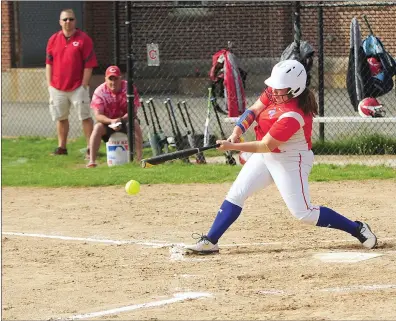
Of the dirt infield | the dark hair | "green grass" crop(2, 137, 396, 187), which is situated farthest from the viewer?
"green grass" crop(2, 137, 396, 187)

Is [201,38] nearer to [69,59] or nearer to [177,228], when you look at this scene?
[69,59]

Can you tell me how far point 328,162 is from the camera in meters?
14.0

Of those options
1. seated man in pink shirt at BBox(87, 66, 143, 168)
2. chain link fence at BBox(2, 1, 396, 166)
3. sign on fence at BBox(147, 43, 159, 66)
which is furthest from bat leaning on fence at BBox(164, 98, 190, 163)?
sign on fence at BBox(147, 43, 159, 66)

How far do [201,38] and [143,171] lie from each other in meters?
8.70

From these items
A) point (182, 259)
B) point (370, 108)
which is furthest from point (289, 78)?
point (370, 108)

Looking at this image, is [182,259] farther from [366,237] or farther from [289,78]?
[289,78]

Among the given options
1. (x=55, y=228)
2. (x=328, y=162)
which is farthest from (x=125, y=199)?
(x=328, y=162)

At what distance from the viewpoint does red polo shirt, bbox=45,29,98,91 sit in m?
15.3

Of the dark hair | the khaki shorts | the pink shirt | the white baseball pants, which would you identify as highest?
the dark hair

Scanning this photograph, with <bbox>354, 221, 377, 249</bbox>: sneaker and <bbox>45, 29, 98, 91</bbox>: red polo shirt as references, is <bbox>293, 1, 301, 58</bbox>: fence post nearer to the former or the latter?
<bbox>45, 29, 98, 91</bbox>: red polo shirt

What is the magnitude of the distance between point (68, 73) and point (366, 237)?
757cm

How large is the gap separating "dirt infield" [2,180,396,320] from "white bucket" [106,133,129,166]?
159 centimetres

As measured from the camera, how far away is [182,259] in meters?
8.66

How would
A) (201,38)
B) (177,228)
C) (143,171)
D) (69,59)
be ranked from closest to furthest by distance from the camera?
(177,228) < (143,171) < (69,59) < (201,38)
